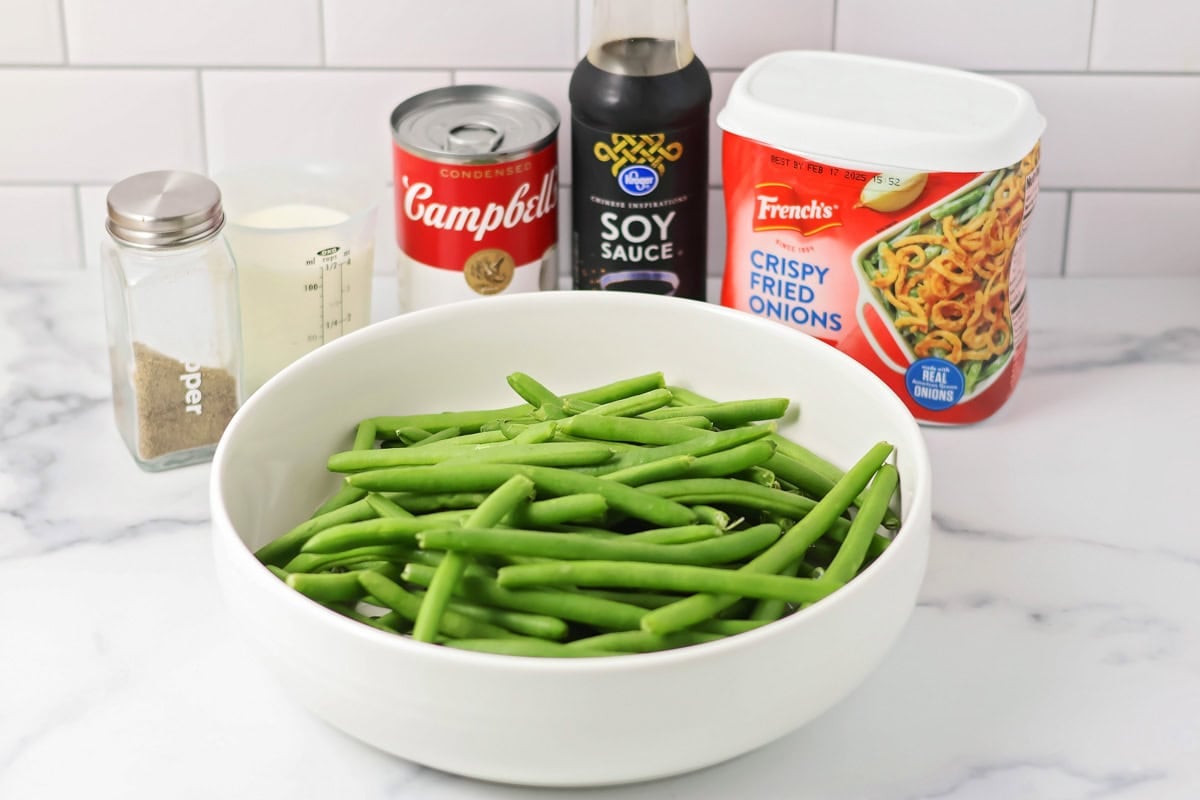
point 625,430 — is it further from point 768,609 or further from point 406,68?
point 406,68

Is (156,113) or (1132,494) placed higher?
(156,113)

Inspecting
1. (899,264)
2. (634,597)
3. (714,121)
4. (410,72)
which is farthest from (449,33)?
(634,597)

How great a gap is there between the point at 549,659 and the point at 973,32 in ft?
2.73

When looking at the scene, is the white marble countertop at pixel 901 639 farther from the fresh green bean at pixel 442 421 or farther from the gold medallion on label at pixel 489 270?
the gold medallion on label at pixel 489 270

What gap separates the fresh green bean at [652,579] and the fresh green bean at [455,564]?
0.03 metres

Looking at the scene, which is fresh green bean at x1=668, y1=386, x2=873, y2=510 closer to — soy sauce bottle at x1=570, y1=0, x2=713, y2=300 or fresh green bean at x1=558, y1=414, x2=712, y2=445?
fresh green bean at x1=558, y1=414, x2=712, y2=445

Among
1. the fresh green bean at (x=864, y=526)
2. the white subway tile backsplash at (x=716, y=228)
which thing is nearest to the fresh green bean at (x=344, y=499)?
the fresh green bean at (x=864, y=526)

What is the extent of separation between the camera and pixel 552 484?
93cm

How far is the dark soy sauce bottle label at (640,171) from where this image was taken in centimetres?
122

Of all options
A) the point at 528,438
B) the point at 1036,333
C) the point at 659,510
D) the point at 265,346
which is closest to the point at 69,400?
the point at 265,346

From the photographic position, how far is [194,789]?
2.89 feet

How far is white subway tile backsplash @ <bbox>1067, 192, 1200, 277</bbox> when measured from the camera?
145cm

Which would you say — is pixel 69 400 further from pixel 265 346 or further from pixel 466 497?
pixel 466 497

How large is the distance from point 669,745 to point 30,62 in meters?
0.95
